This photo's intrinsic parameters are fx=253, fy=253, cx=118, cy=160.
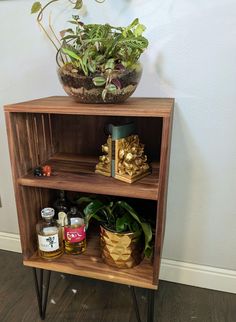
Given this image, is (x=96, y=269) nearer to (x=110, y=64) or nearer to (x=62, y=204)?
(x=62, y=204)

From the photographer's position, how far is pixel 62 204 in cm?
116

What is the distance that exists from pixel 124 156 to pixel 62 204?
43cm

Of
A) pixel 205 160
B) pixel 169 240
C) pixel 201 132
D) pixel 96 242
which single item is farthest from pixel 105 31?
pixel 169 240

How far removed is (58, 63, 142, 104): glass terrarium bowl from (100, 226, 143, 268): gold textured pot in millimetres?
499

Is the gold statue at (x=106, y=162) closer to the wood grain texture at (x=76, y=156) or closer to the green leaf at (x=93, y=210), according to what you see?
the wood grain texture at (x=76, y=156)

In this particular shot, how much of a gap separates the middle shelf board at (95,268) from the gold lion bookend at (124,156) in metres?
0.37

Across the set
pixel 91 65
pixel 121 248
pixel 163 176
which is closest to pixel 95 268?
pixel 121 248

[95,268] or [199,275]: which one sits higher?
[95,268]

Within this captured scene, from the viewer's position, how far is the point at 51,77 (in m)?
1.21

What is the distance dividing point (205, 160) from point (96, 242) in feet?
2.06

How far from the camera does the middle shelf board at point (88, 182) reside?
2.78ft

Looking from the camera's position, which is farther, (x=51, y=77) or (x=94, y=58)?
(x=51, y=77)

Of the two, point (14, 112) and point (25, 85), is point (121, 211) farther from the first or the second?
point (25, 85)

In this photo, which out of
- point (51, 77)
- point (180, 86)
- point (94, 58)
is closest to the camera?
point (94, 58)
